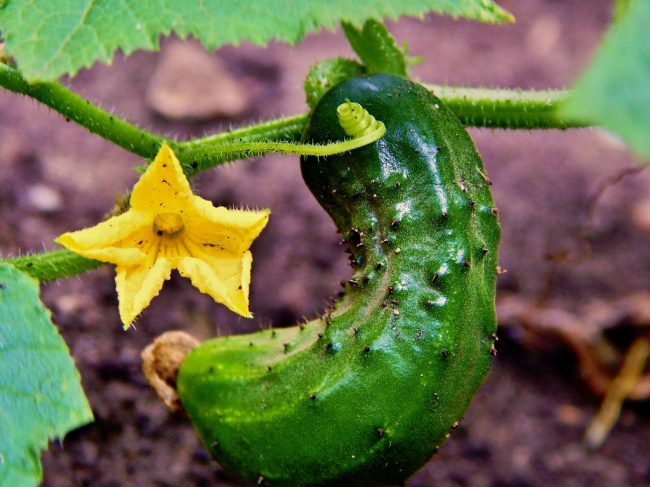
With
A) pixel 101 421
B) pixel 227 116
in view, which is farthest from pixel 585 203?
pixel 101 421

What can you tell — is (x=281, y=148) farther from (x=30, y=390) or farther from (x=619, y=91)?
(x=619, y=91)

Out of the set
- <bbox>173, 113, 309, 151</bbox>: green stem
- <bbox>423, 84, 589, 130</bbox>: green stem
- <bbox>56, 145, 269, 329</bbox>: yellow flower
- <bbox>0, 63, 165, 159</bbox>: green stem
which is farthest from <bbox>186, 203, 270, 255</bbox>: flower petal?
<bbox>423, 84, 589, 130</bbox>: green stem

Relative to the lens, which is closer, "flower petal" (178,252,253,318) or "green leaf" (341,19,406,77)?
"flower petal" (178,252,253,318)

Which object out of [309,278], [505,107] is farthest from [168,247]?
[309,278]

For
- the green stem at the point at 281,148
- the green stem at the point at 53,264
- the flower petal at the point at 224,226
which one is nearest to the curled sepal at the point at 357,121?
the green stem at the point at 281,148

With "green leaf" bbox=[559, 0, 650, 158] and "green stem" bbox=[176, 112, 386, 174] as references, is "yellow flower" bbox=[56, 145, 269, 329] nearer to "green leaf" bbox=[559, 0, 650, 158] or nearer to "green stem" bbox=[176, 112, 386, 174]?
"green stem" bbox=[176, 112, 386, 174]
